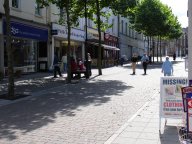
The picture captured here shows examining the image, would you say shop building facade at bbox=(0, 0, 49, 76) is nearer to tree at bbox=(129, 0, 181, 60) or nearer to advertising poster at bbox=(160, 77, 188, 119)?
advertising poster at bbox=(160, 77, 188, 119)

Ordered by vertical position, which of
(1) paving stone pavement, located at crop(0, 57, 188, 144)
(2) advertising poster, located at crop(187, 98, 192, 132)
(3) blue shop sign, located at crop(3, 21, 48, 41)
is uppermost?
(3) blue shop sign, located at crop(3, 21, 48, 41)

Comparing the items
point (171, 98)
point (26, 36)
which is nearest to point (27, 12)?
point (26, 36)

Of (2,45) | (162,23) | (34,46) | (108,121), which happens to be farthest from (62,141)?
(162,23)

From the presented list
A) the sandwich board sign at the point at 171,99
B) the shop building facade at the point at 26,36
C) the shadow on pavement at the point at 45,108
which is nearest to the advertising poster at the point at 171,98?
the sandwich board sign at the point at 171,99

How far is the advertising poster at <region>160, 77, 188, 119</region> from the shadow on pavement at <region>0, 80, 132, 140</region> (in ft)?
9.24

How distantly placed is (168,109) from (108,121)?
65.7 inches

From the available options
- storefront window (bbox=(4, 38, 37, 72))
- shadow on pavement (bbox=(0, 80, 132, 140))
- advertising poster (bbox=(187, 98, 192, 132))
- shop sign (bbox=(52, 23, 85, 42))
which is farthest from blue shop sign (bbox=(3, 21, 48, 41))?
advertising poster (bbox=(187, 98, 192, 132))

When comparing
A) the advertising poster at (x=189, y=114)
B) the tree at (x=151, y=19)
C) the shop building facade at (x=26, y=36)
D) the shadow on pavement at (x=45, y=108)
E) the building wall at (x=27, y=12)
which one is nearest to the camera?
the advertising poster at (x=189, y=114)

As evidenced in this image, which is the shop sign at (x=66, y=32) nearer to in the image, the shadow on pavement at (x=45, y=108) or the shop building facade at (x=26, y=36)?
the shop building facade at (x=26, y=36)

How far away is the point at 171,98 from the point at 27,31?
18037 millimetres

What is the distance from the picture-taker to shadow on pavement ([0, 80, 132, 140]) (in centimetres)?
883

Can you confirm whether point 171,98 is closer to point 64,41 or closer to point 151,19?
point 64,41

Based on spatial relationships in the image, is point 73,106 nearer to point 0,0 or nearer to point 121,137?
point 121,137

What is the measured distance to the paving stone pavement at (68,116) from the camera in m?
7.71
